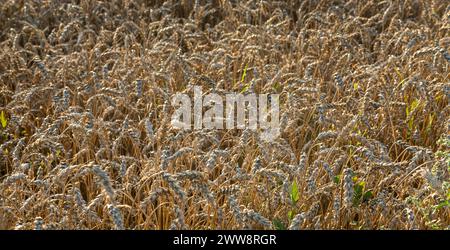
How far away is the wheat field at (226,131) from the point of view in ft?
9.46

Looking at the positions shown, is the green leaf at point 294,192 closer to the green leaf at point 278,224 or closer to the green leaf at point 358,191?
the green leaf at point 278,224

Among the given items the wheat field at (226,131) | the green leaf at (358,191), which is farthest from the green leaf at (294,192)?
the green leaf at (358,191)

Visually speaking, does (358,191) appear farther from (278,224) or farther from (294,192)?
(278,224)

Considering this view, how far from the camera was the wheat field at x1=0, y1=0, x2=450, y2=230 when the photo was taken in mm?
2885

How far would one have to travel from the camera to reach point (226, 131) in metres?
3.67

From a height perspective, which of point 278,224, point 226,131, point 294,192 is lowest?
point 278,224

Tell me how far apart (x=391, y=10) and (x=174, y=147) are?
2.35m

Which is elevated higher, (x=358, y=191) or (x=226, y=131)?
(x=226, y=131)

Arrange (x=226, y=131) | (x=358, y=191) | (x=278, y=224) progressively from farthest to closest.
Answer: (x=226, y=131) → (x=358, y=191) → (x=278, y=224)

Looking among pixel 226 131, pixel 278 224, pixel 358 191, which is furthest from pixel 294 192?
pixel 226 131

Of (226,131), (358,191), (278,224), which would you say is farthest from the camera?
(226,131)

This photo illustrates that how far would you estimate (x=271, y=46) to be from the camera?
455 cm
